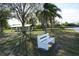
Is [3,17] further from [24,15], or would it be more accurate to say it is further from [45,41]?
[45,41]

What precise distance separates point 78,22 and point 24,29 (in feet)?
1.40

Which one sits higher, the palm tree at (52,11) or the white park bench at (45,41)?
the palm tree at (52,11)

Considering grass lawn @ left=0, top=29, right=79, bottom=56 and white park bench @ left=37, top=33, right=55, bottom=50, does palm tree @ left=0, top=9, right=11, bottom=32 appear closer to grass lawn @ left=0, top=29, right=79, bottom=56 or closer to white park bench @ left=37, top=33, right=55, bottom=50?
grass lawn @ left=0, top=29, right=79, bottom=56

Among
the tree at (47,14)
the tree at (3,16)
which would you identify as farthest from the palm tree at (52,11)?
the tree at (3,16)

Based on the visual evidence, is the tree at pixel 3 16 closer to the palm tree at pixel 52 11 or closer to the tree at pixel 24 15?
the tree at pixel 24 15

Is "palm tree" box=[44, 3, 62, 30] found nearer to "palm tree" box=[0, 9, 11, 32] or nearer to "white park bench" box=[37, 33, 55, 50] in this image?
"white park bench" box=[37, 33, 55, 50]

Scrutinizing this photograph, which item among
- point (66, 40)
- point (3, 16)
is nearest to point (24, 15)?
point (3, 16)

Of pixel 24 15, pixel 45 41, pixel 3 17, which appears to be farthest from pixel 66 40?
pixel 3 17

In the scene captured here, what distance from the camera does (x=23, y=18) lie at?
76.5 inches

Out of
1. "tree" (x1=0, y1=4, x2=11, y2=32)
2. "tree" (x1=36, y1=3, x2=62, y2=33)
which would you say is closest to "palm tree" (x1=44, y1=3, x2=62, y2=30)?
"tree" (x1=36, y1=3, x2=62, y2=33)

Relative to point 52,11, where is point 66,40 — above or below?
below

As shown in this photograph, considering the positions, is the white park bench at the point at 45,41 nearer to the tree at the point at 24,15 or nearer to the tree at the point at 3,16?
the tree at the point at 24,15

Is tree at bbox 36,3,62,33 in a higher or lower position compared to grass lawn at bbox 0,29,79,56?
higher

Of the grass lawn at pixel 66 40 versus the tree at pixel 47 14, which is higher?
the tree at pixel 47 14
